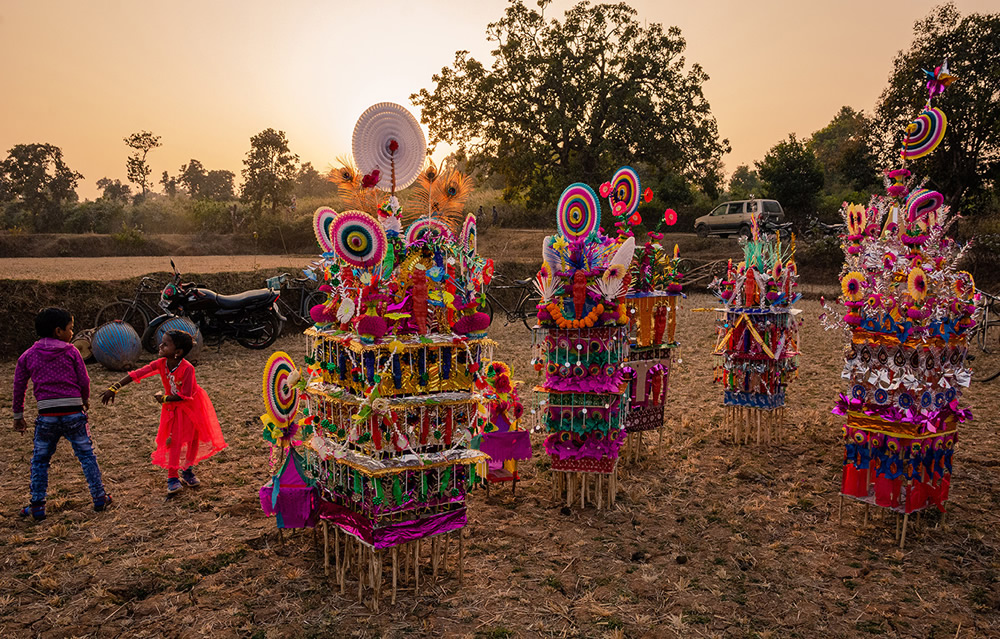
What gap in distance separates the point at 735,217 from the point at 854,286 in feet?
72.5

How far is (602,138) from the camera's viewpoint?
26.3 metres

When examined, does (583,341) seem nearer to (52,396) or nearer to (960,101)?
(52,396)

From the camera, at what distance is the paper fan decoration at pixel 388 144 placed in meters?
4.22

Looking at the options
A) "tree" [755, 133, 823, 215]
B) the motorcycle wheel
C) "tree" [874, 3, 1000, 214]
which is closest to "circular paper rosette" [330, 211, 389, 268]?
the motorcycle wheel

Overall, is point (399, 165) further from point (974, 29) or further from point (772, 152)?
point (772, 152)

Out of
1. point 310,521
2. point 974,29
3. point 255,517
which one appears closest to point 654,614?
point 310,521

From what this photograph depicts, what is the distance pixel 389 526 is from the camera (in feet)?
13.7

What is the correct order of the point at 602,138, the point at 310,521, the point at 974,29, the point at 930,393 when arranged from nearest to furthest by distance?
1. the point at 310,521
2. the point at 930,393
3. the point at 974,29
4. the point at 602,138

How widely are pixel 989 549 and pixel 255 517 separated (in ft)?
20.3

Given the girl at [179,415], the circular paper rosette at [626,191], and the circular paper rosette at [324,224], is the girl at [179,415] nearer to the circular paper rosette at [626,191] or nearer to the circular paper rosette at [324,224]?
the circular paper rosette at [324,224]

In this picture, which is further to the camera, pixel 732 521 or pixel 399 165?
pixel 732 521

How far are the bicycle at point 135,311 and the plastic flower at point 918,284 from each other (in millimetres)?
12257

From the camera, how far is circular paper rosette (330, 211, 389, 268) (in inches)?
157

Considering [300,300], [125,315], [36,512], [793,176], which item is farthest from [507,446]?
[793,176]
